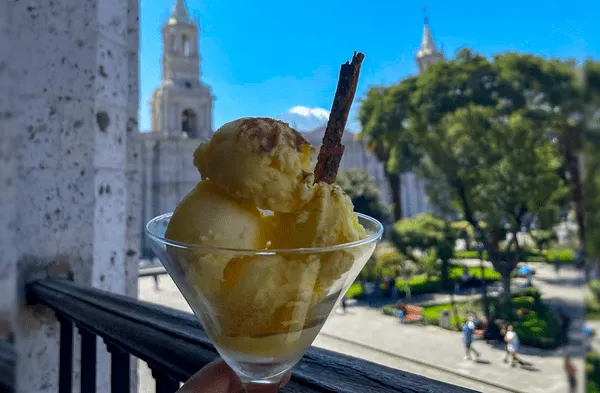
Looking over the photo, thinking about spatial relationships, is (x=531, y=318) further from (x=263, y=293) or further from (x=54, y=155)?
(x=263, y=293)

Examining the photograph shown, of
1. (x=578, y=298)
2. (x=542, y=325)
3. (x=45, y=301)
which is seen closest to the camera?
(x=578, y=298)

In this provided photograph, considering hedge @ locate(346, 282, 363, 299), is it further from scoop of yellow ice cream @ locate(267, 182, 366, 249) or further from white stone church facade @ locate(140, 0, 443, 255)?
scoop of yellow ice cream @ locate(267, 182, 366, 249)

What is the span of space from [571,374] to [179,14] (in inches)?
864

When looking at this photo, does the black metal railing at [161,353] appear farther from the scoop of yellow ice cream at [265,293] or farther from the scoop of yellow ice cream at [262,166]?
the scoop of yellow ice cream at [262,166]

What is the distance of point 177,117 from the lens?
63.0 feet

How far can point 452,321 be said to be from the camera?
827 centimetres

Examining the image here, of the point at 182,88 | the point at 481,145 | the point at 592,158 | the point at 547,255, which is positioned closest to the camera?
the point at 592,158

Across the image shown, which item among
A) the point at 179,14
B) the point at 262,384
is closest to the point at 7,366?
the point at 262,384

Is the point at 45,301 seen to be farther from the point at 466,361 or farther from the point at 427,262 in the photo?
the point at 427,262

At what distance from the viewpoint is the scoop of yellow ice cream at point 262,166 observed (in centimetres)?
57

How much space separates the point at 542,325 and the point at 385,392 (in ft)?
24.5

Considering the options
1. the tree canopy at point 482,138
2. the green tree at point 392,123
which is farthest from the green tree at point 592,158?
the green tree at point 392,123

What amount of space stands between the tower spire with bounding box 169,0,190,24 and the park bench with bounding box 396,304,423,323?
16.7 metres

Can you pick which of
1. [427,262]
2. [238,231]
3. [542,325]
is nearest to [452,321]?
[542,325]
